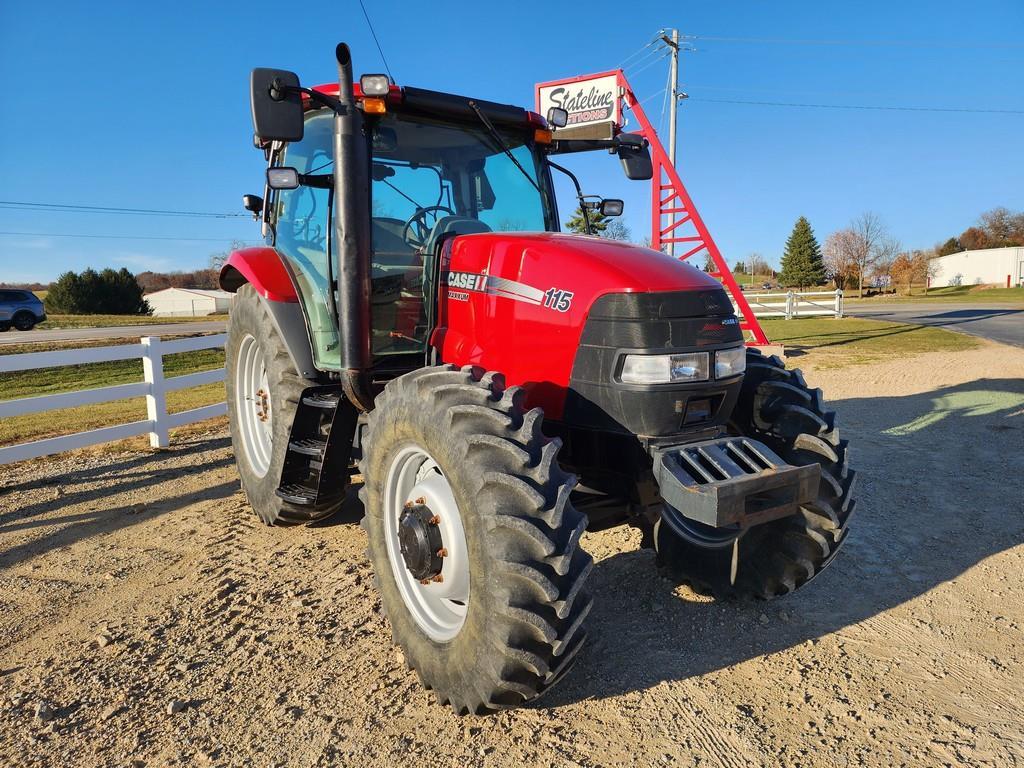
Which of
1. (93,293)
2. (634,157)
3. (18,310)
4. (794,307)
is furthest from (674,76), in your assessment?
(93,293)

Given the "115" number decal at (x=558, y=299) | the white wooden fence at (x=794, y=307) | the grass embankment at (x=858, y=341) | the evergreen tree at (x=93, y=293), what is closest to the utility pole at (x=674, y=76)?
the grass embankment at (x=858, y=341)

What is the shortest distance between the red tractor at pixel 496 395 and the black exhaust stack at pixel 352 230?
0.03 ft

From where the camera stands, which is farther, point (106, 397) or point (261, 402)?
point (106, 397)

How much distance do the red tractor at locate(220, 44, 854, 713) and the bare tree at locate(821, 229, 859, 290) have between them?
66.8 m

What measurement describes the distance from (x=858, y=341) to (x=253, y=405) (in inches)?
631

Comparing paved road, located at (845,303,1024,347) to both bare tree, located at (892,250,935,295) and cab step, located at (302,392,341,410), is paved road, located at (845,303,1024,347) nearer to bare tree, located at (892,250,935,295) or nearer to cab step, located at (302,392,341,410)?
cab step, located at (302,392,341,410)

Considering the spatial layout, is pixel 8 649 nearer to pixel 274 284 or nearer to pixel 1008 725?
pixel 274 284

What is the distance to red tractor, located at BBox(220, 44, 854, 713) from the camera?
7.47 ft

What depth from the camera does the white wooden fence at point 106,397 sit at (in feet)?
19.4

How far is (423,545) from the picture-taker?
8.57 ft

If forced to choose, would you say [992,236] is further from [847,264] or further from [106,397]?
[106,397]

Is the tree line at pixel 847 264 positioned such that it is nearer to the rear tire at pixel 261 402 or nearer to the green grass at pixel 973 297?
the green grass at pixel 973 297

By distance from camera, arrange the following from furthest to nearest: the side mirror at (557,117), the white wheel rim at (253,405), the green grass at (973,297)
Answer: the green grass at (973,297) → the white wheel rim at (253,405) → the side mirror at (557,117)

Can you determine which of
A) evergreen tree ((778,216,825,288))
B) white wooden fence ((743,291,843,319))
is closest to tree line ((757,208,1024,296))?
evergreen tree ((778,216,825,288))
